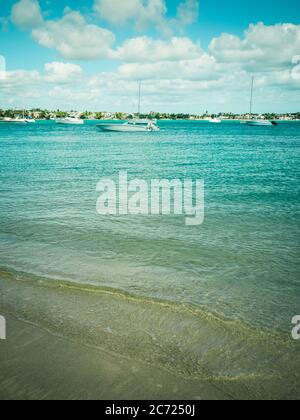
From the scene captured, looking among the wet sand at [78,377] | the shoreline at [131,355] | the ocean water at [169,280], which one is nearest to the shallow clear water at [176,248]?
the ocean water at [169,280]

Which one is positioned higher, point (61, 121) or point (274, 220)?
point (61, 121)

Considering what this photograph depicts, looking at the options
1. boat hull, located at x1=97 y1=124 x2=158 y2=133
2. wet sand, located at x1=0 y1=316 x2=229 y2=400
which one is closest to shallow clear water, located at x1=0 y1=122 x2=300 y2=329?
wet sand, located at x1=0 y1=316 x2=229 y2=400

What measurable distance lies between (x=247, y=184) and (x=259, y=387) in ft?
60.2

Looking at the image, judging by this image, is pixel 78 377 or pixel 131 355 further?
pixel 131 355

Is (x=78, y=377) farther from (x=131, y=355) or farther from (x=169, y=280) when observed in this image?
(x=169, y=280)

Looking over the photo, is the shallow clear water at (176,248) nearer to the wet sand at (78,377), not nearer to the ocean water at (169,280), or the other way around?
the ocean water at (169,280)

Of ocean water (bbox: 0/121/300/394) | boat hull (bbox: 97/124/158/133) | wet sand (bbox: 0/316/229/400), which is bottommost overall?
wet sand (bbox: 0/316/229/400)

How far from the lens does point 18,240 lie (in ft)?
34.8

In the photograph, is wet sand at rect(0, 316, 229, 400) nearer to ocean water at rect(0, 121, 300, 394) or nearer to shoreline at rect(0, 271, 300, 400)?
shoreline at rect(0, 271, 300, 400)

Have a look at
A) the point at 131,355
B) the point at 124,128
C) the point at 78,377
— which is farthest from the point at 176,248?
the point at 124,128

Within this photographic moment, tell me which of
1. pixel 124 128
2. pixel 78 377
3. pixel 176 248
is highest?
pixel 124 128

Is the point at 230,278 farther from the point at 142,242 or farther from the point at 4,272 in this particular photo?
the point at 4,272

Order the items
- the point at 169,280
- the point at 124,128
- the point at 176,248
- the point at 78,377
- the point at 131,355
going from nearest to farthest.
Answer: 1. the point at 78,377
2. the point at 131,355
3. the point at 169,280
4. the point at 176,248
5. the point at 124,128

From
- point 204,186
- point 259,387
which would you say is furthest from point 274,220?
point 259,387
